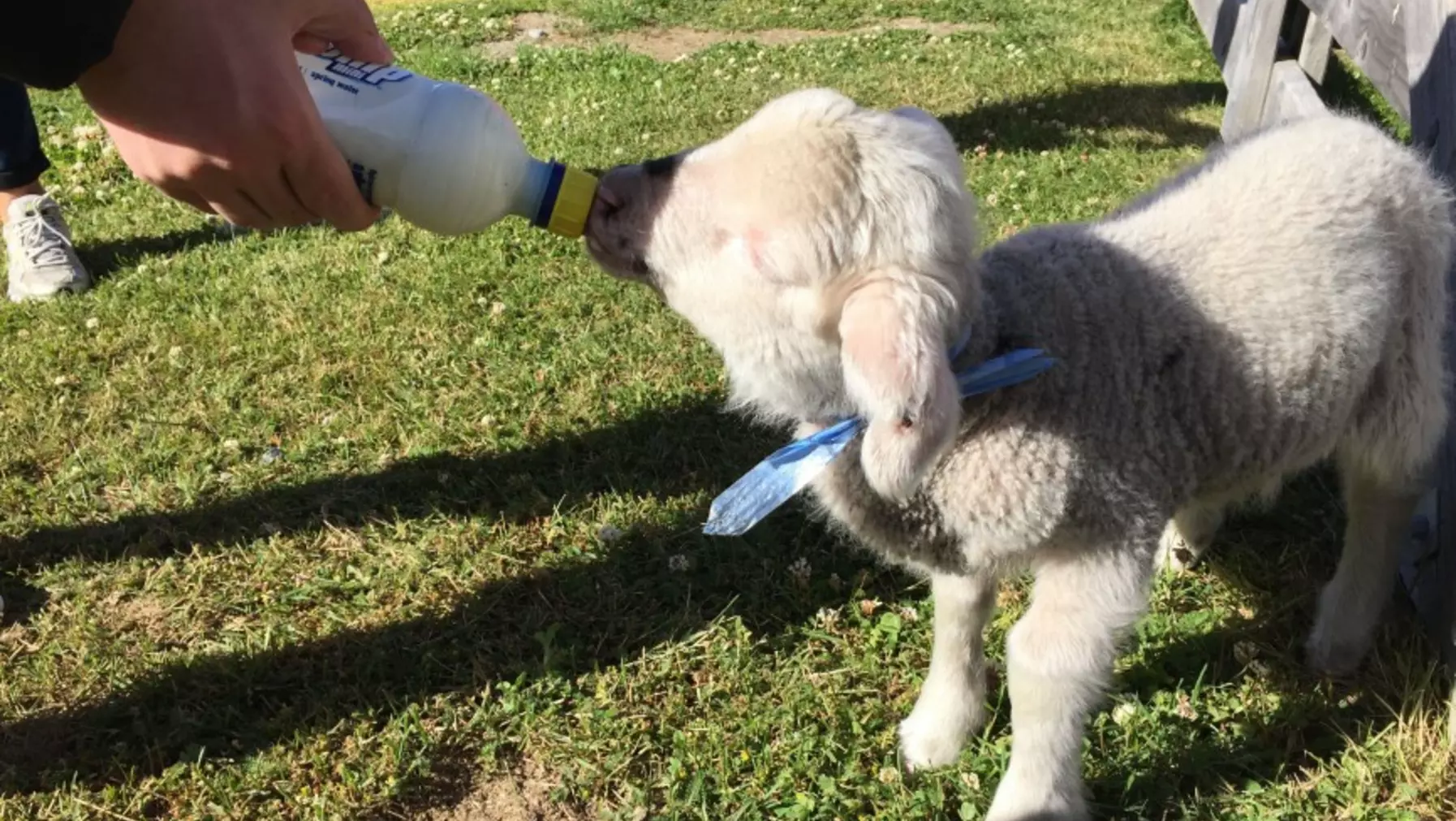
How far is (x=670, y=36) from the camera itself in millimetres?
10859

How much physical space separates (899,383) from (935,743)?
56.7 inches

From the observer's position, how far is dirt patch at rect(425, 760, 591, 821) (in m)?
2.95

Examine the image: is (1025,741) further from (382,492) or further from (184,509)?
A: (184,509)

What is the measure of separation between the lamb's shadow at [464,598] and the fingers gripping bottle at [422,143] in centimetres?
155

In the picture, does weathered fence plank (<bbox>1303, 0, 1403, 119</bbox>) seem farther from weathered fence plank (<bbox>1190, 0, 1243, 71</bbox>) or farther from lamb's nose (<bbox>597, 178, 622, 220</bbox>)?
lamb's nose (<bbox>597, 178, 622, 220</bbox>)

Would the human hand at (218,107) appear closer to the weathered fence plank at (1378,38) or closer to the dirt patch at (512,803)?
the dirt patch at (512,803)

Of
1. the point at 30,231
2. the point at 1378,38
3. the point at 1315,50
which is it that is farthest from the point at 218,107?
the point at 1315,50

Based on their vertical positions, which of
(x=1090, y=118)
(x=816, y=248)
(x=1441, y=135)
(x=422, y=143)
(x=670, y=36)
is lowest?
(x=670, y=36)

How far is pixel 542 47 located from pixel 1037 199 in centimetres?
586

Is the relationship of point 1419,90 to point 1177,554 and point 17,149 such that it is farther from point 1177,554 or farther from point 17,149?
point 17,149

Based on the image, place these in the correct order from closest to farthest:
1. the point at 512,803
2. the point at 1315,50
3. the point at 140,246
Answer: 1. the point at 512,803
2. the point at 1315,50
3. the point at 140,246

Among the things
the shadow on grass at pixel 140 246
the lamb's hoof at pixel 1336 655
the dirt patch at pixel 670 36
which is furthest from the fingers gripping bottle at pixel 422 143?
the dirt patch at pixel 670 36

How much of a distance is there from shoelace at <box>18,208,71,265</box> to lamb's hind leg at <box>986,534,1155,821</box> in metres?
5.06

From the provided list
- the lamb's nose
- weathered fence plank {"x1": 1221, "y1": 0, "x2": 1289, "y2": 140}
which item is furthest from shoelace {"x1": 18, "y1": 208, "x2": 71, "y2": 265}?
weathered fence plank {"x1": 1221, "y1": 0, "x2": 1289, "y2": 140}
